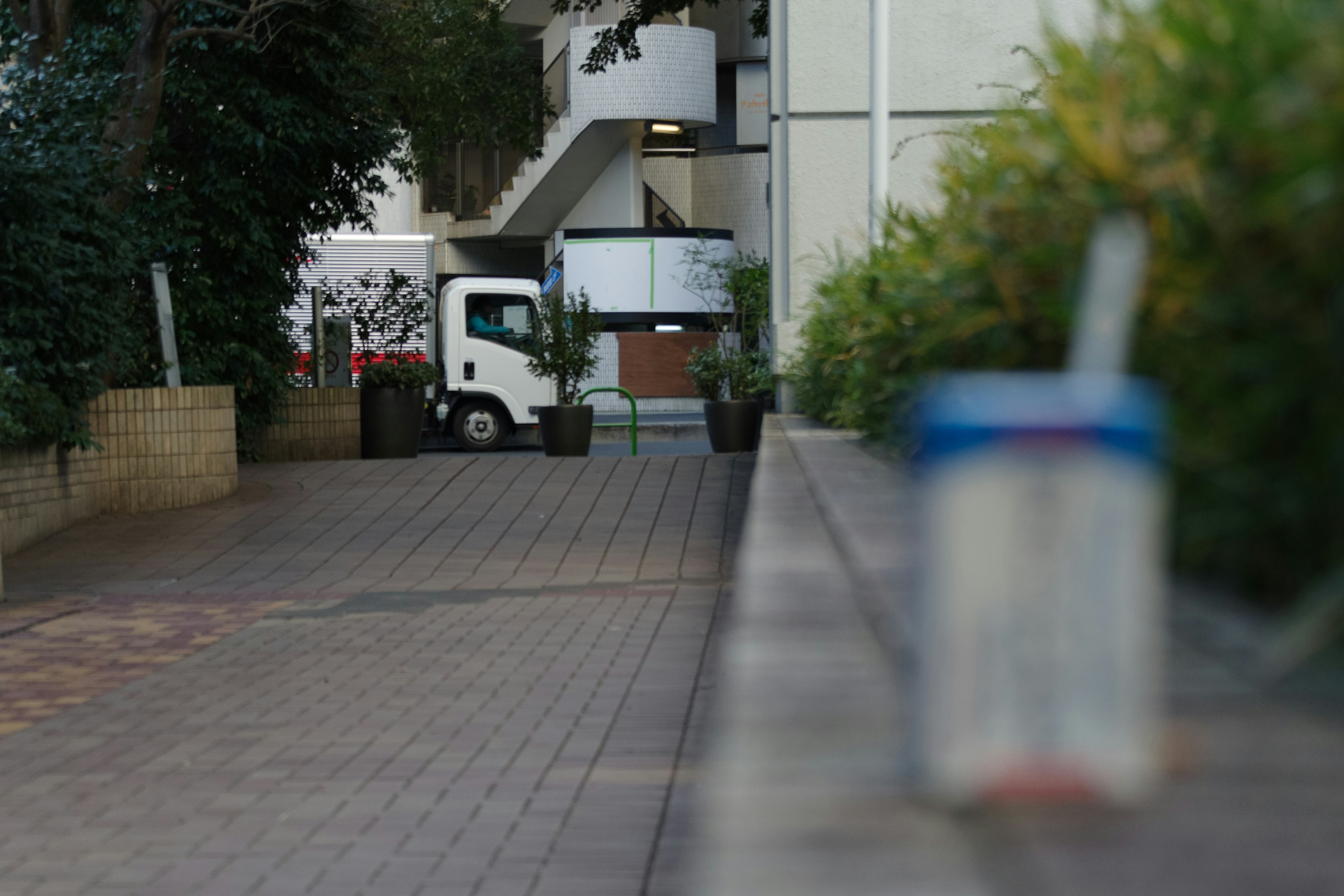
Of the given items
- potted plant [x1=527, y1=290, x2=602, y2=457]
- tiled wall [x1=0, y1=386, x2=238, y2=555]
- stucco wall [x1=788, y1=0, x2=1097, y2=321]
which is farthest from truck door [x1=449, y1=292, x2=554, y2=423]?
stucco wall [x1=788, y1=0, x2=1097, y2=321]

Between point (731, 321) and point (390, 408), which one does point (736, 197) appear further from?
point (390, 408)

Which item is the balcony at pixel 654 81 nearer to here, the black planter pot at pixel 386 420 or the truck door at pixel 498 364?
the truck door at pixel 498 364

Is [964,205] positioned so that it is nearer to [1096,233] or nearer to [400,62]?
[1096,233]

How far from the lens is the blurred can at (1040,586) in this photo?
40.5 inches

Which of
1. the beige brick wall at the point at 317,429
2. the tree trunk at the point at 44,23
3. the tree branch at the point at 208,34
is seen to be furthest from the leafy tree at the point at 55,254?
the beige brick wall at the point at 317,429

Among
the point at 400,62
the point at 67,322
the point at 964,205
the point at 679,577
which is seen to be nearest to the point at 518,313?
the point at 400,62

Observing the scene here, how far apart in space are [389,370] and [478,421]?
5.41m

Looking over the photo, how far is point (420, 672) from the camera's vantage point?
6723mm

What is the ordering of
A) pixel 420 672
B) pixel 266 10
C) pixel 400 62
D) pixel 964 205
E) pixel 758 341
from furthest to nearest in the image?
pixel 758 341, pixel 400 62, pixel 266 10, pixel 420 672, pixel 964 205

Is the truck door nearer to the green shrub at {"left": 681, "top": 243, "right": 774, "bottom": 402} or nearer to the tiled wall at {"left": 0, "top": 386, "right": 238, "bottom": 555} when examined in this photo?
the green shrub at {"left": 681, "top": 243, "right": 774, "bottom": 402}

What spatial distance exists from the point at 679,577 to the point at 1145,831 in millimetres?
8473

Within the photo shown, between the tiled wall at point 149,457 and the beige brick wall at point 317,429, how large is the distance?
2.79 m

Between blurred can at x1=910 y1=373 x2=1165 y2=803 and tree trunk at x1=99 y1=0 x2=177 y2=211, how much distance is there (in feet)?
42.0

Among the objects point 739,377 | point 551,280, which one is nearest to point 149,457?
point 739,377
